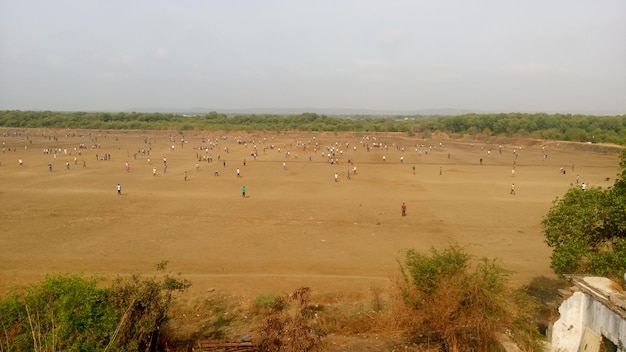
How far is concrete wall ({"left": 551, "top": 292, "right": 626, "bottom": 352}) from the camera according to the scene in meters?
6.86

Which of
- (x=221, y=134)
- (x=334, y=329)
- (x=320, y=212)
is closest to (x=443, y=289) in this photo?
(x=334, y=329)

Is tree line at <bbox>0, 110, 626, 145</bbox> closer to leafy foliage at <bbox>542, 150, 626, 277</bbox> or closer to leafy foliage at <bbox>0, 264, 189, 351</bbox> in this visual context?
leafy foliage at <bbox>542, 150, 626, 277</bbox>

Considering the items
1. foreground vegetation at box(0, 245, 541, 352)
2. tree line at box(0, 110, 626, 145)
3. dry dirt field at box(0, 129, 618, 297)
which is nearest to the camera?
foreground vegetation at box(0, 245, 541, 352)

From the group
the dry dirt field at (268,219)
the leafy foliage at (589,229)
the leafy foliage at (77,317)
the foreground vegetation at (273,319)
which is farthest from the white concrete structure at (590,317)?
the leafy foliage at (77,317)

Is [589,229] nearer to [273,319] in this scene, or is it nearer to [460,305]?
[460,305]

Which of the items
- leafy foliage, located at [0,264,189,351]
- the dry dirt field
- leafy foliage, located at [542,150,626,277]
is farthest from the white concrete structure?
leafy foliage, located at [0,264,189,351]

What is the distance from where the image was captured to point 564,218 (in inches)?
397

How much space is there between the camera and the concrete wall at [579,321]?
686 centimetres

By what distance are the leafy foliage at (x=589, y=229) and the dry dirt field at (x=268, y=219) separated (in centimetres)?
129

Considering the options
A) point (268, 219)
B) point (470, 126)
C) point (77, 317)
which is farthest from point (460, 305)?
point (470, 126)

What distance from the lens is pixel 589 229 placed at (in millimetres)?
9867

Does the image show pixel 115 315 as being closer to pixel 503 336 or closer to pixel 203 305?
pixel 203 305

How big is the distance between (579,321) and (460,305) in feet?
6.91

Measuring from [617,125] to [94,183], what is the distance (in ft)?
285
